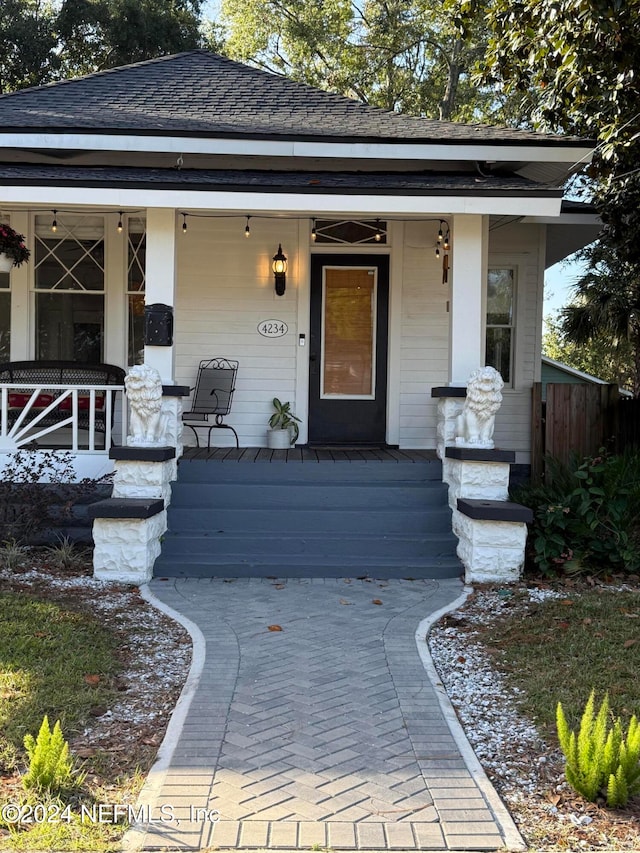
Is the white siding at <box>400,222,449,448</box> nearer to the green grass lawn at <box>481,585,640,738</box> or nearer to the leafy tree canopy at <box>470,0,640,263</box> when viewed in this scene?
the leafy tree canopy at <box>470,0,640,263</box>

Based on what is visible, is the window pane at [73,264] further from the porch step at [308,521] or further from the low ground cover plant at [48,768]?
the low ground cover plant at [48,768]

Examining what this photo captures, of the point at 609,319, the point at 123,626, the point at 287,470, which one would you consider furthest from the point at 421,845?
the point at 609,319

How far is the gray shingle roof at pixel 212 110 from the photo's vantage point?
7.64 metres

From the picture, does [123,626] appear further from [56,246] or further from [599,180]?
[599,180]

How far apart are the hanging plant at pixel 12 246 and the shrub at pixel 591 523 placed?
5999mm

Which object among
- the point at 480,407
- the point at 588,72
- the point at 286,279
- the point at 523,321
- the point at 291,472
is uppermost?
the point at 588,72

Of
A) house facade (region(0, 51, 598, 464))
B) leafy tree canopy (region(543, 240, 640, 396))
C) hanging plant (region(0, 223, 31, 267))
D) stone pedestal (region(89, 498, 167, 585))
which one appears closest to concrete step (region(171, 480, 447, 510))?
stone pedestal (region(89, 498, 167, 585))

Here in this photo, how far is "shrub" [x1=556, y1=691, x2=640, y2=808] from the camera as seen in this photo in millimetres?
2777

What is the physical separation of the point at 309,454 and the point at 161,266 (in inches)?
98.4

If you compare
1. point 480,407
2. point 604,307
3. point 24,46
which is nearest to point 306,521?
point 480,407

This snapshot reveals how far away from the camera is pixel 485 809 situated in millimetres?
2818

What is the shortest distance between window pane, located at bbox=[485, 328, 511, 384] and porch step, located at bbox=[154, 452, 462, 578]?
9.12ft

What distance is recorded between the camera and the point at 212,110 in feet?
28.2

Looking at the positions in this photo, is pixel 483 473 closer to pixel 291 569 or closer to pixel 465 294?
pixel 465 294
